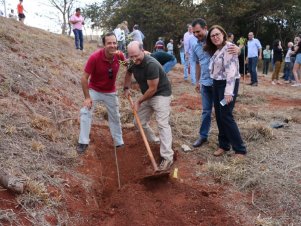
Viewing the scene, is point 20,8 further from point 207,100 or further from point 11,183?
point 11,183

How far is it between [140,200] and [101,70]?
2.03m

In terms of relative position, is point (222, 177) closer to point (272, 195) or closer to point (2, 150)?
point (272, 195)

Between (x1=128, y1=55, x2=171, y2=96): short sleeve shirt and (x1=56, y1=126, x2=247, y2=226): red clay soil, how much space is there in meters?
1.11

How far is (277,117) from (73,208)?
5475mm

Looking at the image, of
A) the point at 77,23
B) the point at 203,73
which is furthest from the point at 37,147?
the point at 77,23

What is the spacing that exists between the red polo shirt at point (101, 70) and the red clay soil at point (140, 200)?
103cm

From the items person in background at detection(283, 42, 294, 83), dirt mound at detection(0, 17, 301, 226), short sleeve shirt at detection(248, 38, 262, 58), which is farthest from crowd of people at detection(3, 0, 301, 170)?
person in background at detection(283, 42, 294, 83)

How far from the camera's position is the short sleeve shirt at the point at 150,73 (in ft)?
15.9

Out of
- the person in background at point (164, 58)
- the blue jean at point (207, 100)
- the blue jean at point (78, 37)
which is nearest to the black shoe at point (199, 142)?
the blue jean at point (207, 100)

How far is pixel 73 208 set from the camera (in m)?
3.96

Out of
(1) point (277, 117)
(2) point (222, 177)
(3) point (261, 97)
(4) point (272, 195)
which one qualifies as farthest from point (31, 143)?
(3) point (261, 97)

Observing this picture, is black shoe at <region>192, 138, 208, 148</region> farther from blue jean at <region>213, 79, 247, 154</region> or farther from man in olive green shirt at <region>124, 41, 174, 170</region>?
man in olive green shirt at <region>124, 41, 174, 170</region>

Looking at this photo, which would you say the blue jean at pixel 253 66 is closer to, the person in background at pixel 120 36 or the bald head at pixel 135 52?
the person in background at pixel 120 36

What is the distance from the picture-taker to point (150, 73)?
4.84 m
